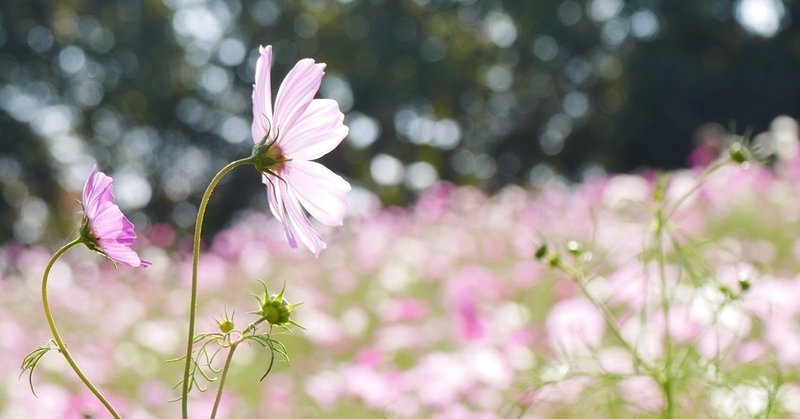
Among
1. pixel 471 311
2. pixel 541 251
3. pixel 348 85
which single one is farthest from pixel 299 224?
pixel 348 85

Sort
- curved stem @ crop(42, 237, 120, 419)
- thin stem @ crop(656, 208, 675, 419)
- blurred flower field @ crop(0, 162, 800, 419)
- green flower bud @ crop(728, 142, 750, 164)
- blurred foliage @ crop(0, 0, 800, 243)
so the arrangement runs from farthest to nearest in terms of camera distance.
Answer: blurred foliage @ crop(0, 0, 800, 243)
blurred flower field @ crop(0, 162, 800, 419)
thin stem @ crop(656, 208, 675, 419)
green flower bud @ crop(728, 142, 750, 164)
curved stem @ crop(42, 237, 120, 419)

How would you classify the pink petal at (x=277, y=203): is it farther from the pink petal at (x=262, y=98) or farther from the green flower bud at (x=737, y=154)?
the green flower bud at (x=737, y=154)

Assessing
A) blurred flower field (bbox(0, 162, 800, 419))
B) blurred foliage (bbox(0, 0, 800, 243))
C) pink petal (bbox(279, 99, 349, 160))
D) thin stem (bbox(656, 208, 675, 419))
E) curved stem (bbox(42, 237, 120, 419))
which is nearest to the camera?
curved stem (bbox(42, 237, 120, 419))

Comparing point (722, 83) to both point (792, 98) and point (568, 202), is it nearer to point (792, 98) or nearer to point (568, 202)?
point (792, 98)

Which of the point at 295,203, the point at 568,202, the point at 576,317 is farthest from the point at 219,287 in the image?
the point at 295,203

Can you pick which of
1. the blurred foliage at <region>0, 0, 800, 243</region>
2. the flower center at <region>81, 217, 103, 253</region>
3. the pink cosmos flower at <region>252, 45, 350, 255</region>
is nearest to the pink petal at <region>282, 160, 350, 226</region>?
the pink cosmos flower at <region>252, 45, 350, 255</region>

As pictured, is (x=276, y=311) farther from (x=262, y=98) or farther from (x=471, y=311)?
(x=471, y=311)

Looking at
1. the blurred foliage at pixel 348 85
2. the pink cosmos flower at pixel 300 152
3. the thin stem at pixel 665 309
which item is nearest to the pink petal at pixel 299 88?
the pink cosmos flower at pixel 300 152

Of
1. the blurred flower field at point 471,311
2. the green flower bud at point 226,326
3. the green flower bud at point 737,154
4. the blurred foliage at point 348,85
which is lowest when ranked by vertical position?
the blurred foliage at point 348,85

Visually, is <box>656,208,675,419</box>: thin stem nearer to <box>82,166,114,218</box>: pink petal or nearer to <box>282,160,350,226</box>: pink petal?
<box>282,160,350,226</box>: pink petal
